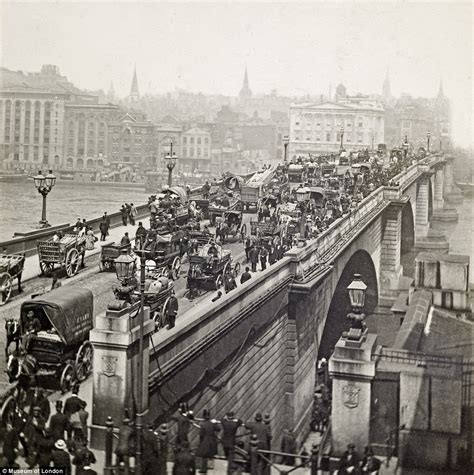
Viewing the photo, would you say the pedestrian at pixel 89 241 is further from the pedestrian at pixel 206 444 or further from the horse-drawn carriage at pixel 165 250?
the pedestrian at pixel 206 444

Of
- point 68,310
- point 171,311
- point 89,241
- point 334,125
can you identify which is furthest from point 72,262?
point 334,125

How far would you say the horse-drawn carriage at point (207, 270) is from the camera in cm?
2886

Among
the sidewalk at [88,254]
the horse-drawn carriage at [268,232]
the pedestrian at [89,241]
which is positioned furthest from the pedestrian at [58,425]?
the pedestrian at [89,241]

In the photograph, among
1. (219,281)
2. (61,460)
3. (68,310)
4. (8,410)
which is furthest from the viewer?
(219,281)

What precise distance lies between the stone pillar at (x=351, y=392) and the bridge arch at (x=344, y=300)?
16.8m

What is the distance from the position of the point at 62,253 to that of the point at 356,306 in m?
12.5

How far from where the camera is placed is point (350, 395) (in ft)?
77.6

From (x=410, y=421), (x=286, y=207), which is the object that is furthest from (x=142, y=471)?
(x=286, y=207)

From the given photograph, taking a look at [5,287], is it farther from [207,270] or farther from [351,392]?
[351,392]

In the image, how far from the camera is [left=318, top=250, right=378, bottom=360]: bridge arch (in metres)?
41.8

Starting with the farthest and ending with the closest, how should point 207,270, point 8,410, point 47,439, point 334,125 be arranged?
point 334,125
point 207,270
point 8,410
point 47,439

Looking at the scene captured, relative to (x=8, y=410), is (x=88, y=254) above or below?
above

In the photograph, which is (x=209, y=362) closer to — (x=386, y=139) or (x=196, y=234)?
(x=196, y=234)

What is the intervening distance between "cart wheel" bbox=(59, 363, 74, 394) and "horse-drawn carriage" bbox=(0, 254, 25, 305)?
26.3 ft
